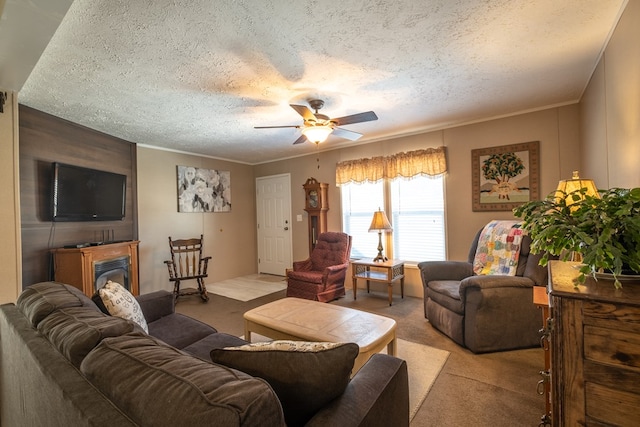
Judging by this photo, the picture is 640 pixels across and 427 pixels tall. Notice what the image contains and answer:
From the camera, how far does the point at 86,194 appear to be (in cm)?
330

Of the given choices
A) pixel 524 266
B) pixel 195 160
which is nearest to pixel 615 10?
pixel 524 266

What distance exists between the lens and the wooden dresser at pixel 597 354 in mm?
859

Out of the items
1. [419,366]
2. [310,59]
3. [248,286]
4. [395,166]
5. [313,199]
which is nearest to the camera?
[310,59]

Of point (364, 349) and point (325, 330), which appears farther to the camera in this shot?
point (325, 330)

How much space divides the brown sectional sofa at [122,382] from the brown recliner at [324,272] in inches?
104

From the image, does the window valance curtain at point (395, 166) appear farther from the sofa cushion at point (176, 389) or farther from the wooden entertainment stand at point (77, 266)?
the sofa cushion at point (176, 389)

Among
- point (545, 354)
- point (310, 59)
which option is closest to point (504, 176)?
point (545, 354)

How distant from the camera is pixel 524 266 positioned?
108 inches

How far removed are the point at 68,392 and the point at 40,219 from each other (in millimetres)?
3201

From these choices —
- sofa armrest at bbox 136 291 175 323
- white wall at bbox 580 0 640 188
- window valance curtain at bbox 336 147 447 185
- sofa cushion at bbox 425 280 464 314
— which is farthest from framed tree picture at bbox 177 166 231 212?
white wall at bbox 580 0 640 188

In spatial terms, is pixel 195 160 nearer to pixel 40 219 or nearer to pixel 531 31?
pixel 40 219

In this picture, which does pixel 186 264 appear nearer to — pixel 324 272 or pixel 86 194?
pixel 86 194

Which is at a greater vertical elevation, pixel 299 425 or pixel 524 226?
pixel 524 226

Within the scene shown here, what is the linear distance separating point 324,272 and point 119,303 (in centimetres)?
258
